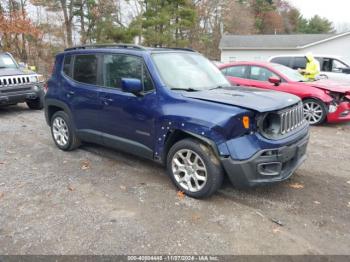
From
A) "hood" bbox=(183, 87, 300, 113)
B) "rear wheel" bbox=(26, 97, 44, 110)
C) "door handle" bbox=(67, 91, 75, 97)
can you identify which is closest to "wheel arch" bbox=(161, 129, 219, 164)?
"hood" bbox=(183, 87, 300, 113)

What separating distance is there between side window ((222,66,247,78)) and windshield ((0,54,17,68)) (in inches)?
260

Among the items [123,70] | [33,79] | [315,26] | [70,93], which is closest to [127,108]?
Answer: [123,70]

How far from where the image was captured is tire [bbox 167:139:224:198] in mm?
3680

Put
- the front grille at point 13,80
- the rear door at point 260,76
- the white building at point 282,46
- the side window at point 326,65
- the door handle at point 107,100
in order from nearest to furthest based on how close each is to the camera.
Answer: the door handle at point 107,100, the rear door at point 260,76, the front grille at point 13,80, the side window at point 326,65, the white building at point 282,46

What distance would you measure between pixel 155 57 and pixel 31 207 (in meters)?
2.47

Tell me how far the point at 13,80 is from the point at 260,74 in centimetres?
685

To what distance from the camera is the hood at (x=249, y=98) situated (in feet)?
11.7

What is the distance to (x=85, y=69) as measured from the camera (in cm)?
511

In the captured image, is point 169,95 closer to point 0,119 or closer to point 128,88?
point 128,88

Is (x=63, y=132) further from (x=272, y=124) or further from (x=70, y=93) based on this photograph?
(x=272, y=124)

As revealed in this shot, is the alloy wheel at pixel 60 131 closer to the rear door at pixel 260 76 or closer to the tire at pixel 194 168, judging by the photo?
the tire at pixel 194 168

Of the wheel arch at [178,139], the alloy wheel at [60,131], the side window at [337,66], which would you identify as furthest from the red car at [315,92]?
the side window at [337,66]

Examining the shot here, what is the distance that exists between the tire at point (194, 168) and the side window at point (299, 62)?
9.15 metres

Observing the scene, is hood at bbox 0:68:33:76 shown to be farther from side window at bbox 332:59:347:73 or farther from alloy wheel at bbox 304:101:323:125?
side window at bbox 332:59:347:73
